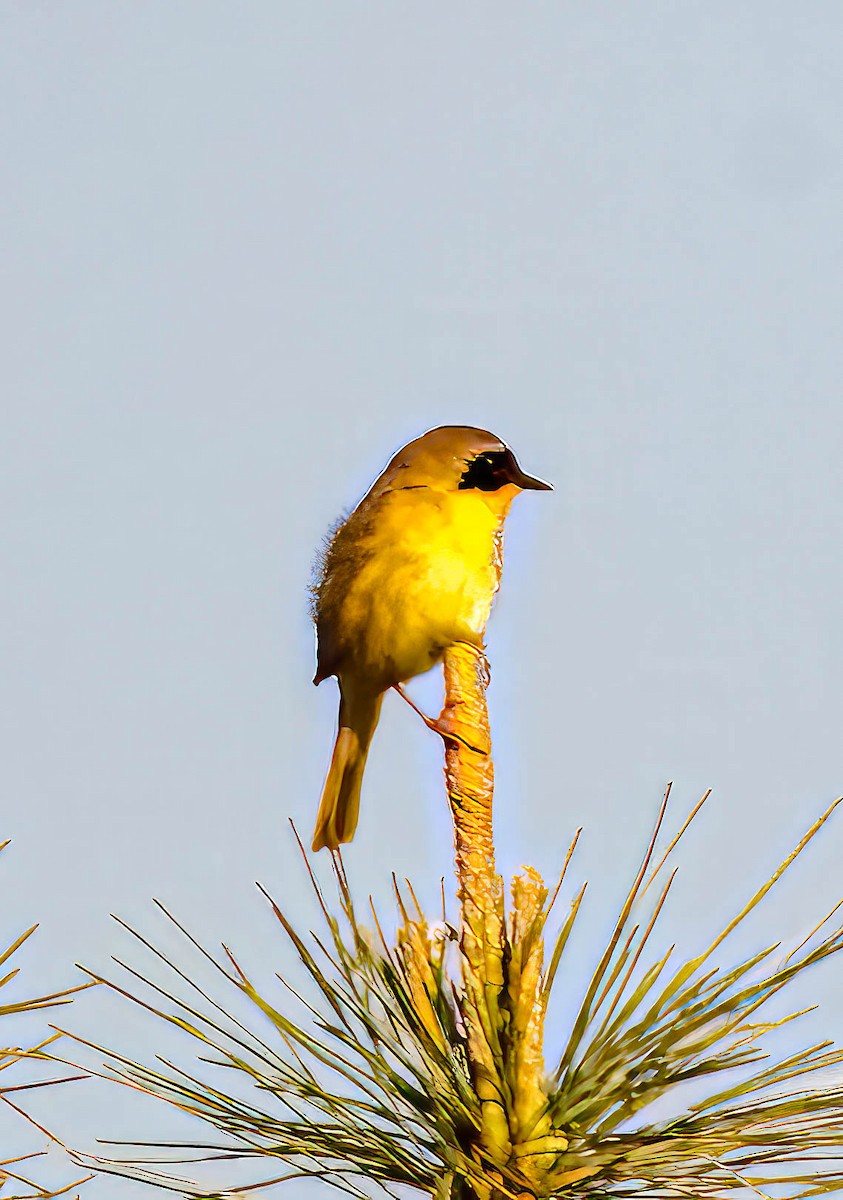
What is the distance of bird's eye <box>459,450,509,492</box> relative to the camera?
9.98 ft

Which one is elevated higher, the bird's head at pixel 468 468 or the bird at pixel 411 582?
the bird's head at pixel 468 468

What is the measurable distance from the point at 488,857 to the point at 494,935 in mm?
120

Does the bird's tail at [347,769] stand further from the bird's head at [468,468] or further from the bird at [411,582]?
the bird's head at [468,468]

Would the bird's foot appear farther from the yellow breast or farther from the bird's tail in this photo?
the bird's tail

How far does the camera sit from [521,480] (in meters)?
3.06

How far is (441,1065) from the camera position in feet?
9.04

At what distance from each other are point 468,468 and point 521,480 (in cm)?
9

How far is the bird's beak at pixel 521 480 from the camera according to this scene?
306 centimetres

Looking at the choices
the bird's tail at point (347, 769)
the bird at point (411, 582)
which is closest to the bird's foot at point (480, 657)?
the bird at point (411, 582)

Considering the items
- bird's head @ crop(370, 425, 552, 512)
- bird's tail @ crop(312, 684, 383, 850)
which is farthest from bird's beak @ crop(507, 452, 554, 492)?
bird's tail @ crop(312, 684, 383, 850)

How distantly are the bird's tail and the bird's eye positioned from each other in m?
0.39

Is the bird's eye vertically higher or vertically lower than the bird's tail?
higher

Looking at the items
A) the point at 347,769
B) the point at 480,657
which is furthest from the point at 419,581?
the point at 347,769

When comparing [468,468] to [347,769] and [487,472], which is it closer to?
[487,472]
